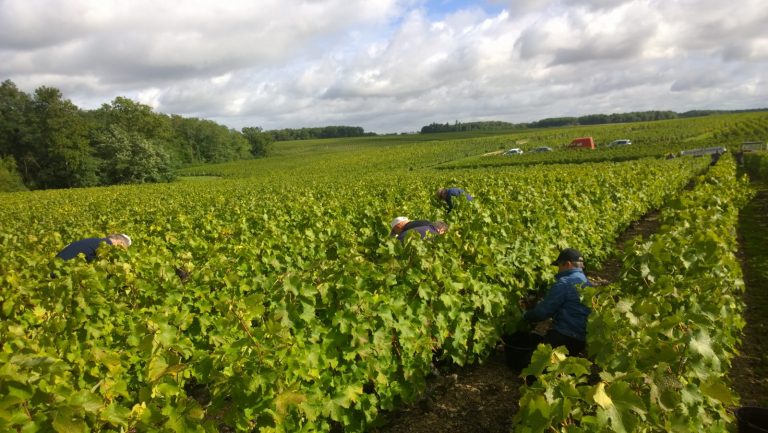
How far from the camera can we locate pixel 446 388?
4.97 metres

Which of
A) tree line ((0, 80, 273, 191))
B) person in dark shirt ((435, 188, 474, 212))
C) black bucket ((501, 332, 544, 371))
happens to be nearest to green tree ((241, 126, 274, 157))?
tree line ((0, 80, 273, 191))

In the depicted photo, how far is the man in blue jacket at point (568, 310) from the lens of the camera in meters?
4.62

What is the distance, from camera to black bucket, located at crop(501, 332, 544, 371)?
5066 millimetres

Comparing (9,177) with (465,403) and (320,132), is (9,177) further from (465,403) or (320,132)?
(320,132)

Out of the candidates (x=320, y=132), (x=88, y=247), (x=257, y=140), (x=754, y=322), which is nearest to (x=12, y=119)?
(x=257, y=140)

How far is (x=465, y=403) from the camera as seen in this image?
472 centimetres

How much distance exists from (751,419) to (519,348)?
2.07 meters

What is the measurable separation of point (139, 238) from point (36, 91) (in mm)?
72594

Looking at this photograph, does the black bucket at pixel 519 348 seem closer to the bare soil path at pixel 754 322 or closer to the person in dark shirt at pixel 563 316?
the person in dark shirt at pixel 563 316

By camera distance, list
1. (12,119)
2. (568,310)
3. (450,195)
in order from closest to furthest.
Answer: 1. (568,310)
2. (450,195)
3. (12,119)

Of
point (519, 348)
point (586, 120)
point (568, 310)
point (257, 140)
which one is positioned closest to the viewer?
point (568, 310)

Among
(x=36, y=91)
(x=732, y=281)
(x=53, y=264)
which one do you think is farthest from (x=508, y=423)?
(x=36, y=91)

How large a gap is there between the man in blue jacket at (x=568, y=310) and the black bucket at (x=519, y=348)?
288mm

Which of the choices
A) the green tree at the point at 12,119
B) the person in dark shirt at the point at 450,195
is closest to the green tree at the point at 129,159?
the green tree at the point at 12,119
